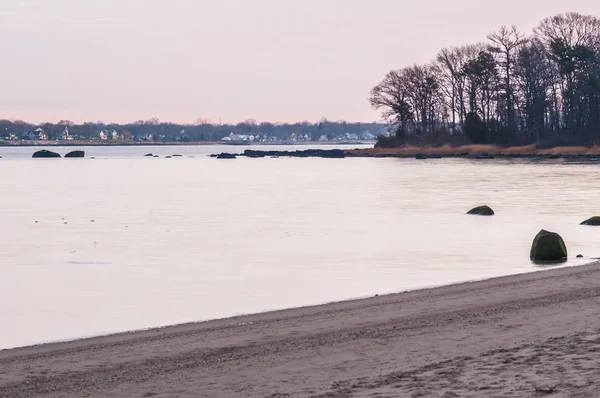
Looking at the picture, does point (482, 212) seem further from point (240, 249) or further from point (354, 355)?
point (354, 355)

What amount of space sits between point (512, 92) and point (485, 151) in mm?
8136

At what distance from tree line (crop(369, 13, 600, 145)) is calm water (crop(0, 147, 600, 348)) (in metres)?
54.6

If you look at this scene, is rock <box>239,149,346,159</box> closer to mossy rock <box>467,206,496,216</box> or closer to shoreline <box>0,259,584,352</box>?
mossy rock <box>467,206,496,216</box>

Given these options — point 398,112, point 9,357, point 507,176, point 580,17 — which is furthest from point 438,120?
point 9,357

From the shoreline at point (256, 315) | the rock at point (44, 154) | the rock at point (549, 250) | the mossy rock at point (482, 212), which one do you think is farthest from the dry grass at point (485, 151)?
the shoreline at point (256, 315)

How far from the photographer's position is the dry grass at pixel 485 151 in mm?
109000

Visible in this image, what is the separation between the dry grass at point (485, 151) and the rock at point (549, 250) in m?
86.7

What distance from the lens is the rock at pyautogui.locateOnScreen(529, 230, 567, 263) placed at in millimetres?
23484

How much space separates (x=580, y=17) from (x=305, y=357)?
359 ft

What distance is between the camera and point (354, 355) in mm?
11625

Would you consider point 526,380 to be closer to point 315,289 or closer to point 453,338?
point 453,338

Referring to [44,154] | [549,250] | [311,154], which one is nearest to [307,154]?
[311,154]

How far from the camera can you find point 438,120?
457 feet

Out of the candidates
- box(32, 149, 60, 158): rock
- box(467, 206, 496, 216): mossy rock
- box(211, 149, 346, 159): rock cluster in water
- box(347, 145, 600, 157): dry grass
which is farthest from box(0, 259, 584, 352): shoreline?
box(32, 149, 60, 158): rock
